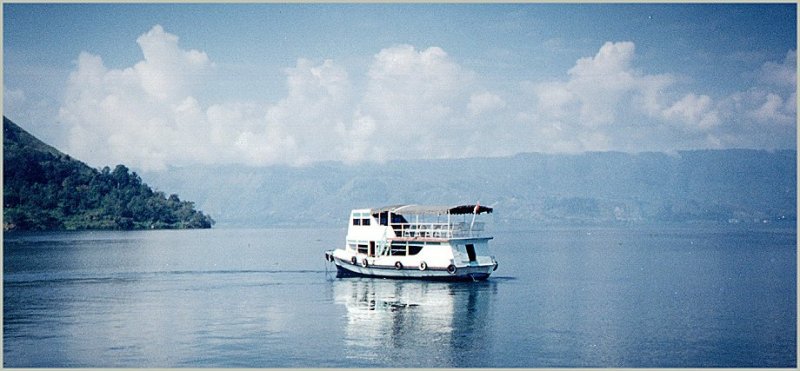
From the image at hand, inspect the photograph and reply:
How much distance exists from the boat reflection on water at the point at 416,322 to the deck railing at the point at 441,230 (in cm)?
432

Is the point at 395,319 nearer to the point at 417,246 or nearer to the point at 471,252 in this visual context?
the point at 417,246

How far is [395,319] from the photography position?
5534 cm

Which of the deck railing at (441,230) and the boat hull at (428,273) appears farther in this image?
the deck railing at (441,230)

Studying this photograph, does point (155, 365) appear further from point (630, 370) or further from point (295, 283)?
point (295, 283)

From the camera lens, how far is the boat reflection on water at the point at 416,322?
43656mm

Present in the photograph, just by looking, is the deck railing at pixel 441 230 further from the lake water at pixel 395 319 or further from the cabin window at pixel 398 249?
the lake water at pixel 395 319

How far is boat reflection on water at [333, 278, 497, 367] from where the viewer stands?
43656mm

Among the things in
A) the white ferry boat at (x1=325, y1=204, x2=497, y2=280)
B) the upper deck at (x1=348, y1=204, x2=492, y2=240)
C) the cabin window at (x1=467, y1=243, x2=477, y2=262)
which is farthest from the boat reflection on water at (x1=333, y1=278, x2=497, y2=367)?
the upper deck at (x1=348, y1=204, x2=492, y2=240)

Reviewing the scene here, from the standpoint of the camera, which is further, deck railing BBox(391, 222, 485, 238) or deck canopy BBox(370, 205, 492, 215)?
deck railing BBox(391, 222, 485, 238)

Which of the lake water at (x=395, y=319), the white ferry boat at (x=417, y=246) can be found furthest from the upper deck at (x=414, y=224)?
the lake water at (x=395, y=319)

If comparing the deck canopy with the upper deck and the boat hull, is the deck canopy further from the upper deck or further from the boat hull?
the boat hull

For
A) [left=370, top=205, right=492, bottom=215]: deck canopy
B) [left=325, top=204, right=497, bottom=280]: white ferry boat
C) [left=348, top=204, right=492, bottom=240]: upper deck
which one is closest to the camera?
[left=370, top=205, right=492, bottom=215]: deck canopy

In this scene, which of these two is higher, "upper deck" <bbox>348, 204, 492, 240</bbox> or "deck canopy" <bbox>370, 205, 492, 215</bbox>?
"deck canopy" <bbox>370, 205, 492, 215</bbox>

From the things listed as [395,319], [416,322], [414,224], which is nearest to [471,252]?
[414,224]
